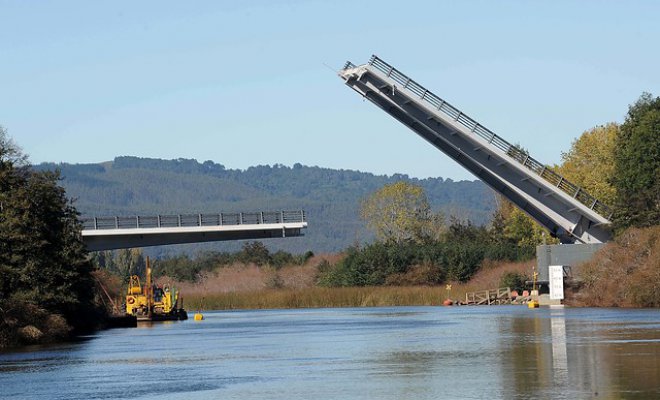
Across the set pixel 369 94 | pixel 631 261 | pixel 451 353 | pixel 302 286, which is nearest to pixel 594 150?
pixel 302 286

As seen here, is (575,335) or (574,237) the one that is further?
(574,237)

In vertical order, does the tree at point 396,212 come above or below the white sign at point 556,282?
above

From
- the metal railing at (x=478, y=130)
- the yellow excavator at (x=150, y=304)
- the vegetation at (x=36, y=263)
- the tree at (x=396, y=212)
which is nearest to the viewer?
the vegetation at (x=36, y=263)

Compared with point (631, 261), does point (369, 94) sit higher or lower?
higher

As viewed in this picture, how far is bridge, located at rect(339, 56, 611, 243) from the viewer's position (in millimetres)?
43562

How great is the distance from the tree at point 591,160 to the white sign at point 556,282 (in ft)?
48.4

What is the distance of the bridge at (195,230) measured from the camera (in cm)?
5950

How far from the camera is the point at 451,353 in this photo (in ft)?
86.0

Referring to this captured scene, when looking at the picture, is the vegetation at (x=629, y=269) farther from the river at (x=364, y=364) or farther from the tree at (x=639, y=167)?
the river at (x=364, y=364)

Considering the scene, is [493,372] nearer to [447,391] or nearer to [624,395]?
[447,391]

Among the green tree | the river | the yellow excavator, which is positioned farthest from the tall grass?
the river

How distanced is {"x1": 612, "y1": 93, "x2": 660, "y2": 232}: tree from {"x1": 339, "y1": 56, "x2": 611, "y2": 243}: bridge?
1848mm

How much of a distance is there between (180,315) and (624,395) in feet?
141

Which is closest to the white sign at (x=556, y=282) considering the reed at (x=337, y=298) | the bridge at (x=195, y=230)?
the bridge at (x=195, y=230)
